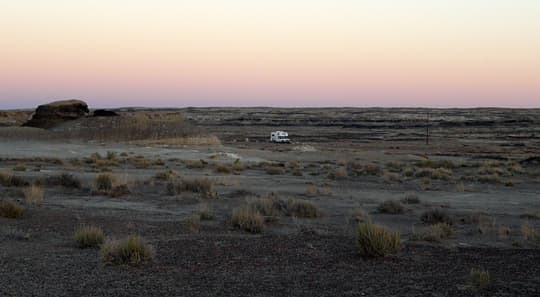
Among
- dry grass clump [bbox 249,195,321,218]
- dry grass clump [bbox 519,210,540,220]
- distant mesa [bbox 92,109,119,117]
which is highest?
distant mesa [bbox 92,109,119,117]

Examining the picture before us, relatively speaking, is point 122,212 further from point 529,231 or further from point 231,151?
point 231,151

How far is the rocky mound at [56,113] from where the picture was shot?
206 feet

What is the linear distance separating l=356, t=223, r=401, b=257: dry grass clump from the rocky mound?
54.3 m

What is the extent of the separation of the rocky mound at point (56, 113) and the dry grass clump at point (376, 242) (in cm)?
5430

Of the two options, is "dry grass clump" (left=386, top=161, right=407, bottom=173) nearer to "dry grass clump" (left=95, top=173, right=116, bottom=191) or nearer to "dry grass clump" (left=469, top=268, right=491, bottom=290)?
"dry grass clump" (left=95, top=173, right=116, bottom=191)

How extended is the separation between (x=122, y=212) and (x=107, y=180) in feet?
22.8

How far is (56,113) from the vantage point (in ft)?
208

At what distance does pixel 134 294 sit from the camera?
9.13 metres

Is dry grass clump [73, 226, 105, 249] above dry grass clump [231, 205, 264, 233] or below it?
above

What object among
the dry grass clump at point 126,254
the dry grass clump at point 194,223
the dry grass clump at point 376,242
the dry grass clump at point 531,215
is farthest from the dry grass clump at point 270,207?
the dry grass clump at point 531,215

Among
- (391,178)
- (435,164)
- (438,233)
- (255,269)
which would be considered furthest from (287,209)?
(435,164)

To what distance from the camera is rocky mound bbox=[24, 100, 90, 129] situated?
62938mm

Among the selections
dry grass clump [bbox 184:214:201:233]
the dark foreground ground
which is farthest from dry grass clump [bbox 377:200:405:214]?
dry grass clump [bbox 184:214:201:233]

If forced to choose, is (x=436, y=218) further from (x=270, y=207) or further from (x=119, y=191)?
(x=119, y=191)
